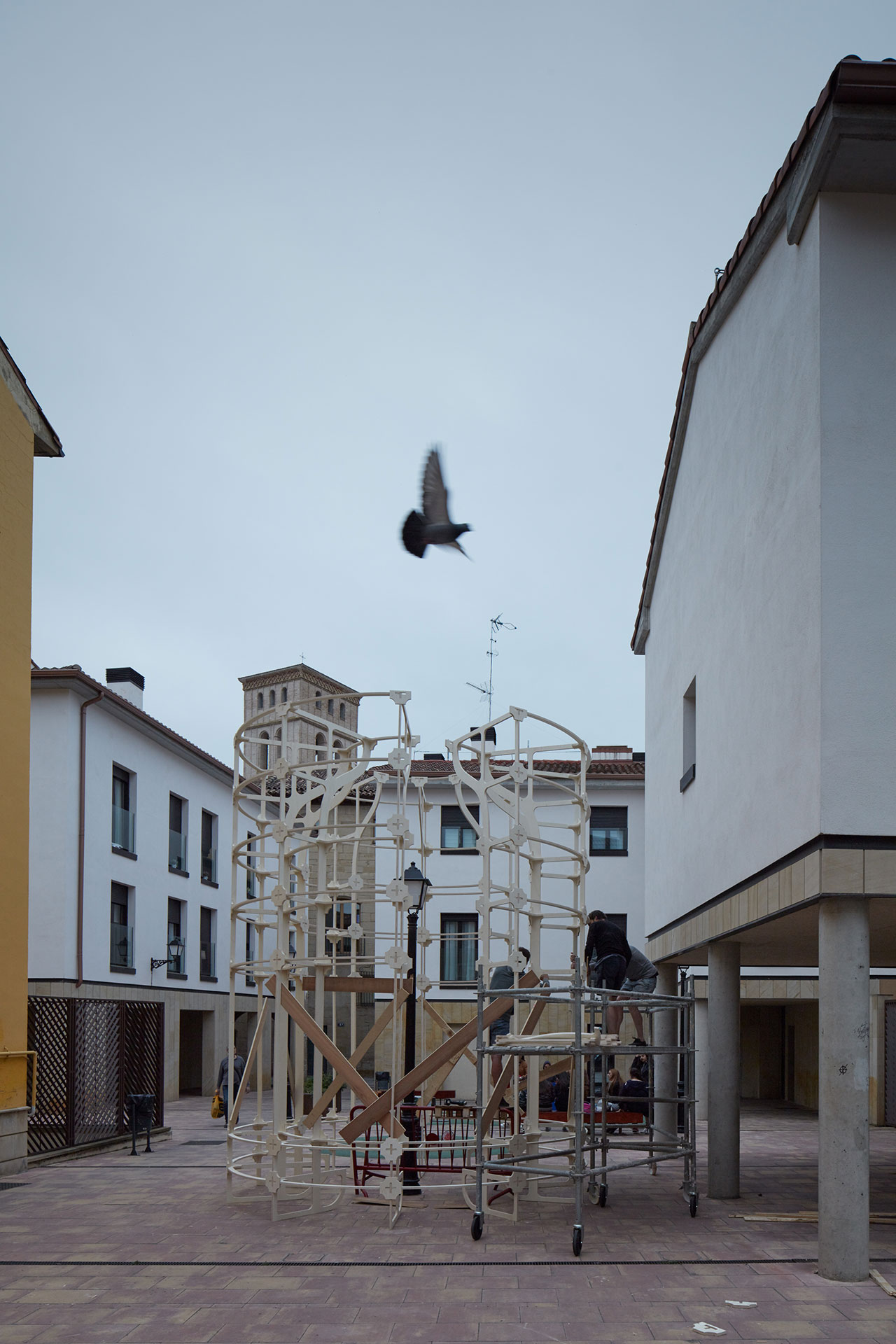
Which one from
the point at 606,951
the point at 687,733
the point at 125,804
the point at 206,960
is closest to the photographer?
the point at 606,951

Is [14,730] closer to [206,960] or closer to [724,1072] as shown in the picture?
[724,1072]

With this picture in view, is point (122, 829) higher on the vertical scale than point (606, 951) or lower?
higher

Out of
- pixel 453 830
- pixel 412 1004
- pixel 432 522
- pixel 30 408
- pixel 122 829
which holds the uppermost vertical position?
pixel 30 408

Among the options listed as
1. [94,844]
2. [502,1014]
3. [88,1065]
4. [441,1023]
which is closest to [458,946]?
[94,844]

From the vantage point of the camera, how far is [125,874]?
25.5 meters

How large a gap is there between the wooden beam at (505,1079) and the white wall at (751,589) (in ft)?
6.77

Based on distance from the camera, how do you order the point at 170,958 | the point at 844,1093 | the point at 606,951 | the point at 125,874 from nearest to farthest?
the point at 844,1093 → the point at 606,951 → the point at 125,874 → the point at 170,958

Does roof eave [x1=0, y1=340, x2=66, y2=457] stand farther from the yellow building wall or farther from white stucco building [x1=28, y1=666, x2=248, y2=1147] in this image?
white stucco building [x1=28, y1=666, x2=248, y2=1147]

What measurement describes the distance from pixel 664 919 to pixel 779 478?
25.5ft

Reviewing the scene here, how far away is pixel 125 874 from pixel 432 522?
57.4 feet

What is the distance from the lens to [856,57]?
8320 mm

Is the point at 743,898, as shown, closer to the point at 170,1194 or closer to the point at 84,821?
the point at 170,1194

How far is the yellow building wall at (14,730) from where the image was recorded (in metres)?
14.3

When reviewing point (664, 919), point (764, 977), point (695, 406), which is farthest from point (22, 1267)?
point (764, 977)
